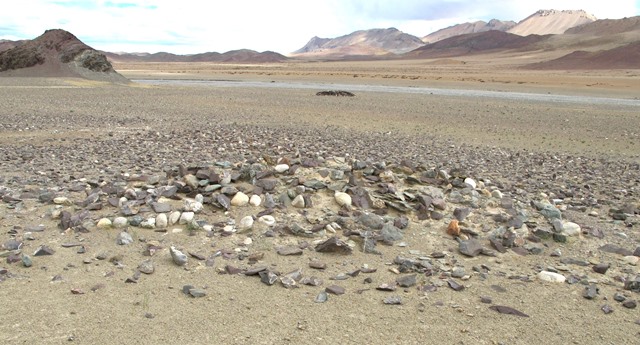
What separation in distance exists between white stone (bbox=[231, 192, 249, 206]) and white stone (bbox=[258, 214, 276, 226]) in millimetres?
379

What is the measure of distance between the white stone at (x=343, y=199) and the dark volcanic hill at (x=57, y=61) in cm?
3023

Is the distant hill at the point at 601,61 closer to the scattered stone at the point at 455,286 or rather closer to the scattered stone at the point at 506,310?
the scattered stone at the point at 455,286

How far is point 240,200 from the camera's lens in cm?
547

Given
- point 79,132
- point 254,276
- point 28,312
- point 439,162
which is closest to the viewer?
point 28,312

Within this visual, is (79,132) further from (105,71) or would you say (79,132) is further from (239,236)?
(105,71)

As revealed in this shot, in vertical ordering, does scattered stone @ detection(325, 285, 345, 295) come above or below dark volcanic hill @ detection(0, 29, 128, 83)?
below

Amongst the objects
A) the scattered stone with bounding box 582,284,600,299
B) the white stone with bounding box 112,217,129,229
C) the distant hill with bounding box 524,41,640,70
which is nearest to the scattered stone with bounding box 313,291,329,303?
the scattered stone with bounding box 582,284,600,299

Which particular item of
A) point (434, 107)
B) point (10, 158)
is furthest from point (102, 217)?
point (434, 107)

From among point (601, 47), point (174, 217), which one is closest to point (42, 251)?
point (174, 217)

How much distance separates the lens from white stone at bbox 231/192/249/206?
5.46m

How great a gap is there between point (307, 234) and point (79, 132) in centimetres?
879

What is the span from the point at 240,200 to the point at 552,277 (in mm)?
2976

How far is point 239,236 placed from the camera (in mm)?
4883

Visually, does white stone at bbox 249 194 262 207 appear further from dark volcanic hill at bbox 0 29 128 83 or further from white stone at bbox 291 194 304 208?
dark volcanic hill at bbox 0 29 128 83
